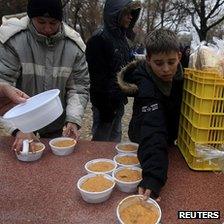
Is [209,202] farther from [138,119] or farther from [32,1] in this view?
[32,1]

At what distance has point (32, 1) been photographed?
1.87 m

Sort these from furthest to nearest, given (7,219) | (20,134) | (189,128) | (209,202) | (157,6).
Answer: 1. (157,6)
2. (20,134)
3. (189,128)
4. (209,202)
5. (7,219)

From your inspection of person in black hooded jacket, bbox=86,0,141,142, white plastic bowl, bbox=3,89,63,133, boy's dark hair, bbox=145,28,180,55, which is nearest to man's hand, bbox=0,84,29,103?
white plastic bowl, bbox=3,89,63,133

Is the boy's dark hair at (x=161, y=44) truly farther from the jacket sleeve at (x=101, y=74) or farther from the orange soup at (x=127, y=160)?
the jacket sleeve at (x=101, y=74)

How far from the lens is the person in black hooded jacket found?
2.53 meters

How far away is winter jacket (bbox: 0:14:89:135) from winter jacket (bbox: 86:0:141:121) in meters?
0.48

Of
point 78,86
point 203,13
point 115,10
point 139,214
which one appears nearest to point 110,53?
point 115,10

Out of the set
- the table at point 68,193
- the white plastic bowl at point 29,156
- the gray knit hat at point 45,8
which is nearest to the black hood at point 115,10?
the gray knit hat at point 45,8

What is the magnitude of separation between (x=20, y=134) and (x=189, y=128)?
86 cm

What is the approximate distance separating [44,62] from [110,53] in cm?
70

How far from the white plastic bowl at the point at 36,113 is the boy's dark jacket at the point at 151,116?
15.5 inches

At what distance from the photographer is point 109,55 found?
2545 millimetres

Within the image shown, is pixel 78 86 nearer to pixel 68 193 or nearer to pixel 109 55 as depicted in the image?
pixel 109 55

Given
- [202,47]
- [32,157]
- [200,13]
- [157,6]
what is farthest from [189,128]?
[157,6]
